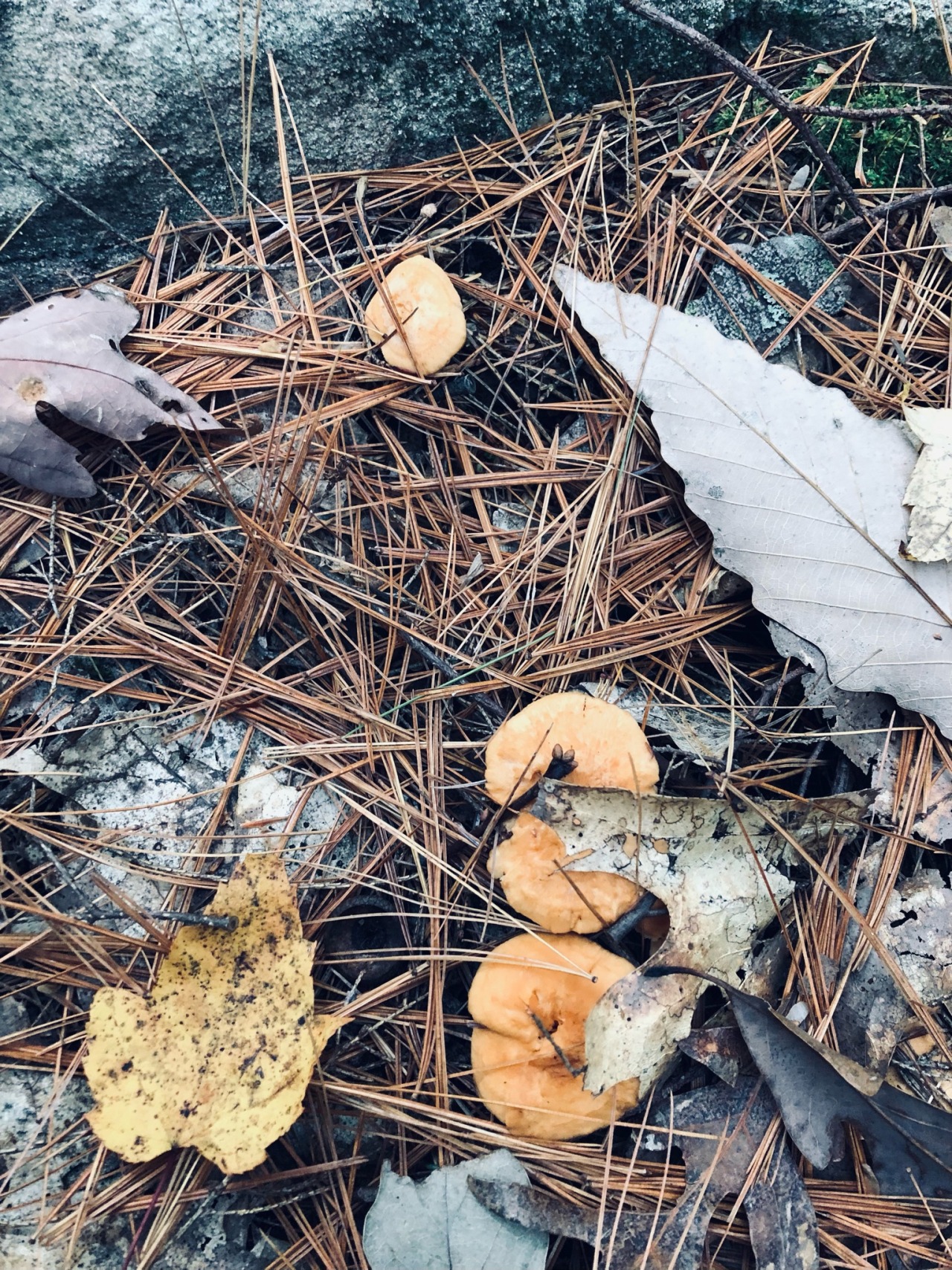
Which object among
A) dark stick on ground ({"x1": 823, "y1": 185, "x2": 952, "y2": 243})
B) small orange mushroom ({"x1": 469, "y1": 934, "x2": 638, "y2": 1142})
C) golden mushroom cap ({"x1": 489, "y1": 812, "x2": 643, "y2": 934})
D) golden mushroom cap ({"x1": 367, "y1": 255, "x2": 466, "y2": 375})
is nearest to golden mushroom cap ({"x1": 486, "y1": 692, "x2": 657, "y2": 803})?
golden mushroom cap ({"x1": 489, "y1": 812, "x2": 643, "y2": 934})

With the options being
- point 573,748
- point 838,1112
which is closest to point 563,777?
point 573,748

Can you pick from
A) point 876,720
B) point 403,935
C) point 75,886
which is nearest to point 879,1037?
point 876,720

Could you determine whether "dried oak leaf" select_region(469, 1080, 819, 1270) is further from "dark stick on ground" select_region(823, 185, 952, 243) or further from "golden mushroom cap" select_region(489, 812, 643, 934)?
"dark stick on ground" select_region(823, 185, 952, 243)

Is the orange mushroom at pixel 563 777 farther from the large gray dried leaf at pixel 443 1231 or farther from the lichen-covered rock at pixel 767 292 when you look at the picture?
the lichen-covered rock at pixel 767 292

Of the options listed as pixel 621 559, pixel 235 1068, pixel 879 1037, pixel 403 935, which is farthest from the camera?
pixel 621 559

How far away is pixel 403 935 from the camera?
6.12 ft

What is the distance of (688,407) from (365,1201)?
1.96 metres

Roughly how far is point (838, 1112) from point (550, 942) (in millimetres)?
679

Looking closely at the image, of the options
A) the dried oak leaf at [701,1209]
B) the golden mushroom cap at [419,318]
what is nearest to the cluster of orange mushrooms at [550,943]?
the dried oak leaf at [701,1209]

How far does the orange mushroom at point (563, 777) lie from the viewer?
1.78 m

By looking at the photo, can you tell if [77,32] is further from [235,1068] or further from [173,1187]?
[173,1187]

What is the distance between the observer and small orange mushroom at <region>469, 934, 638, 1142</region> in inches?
66.4

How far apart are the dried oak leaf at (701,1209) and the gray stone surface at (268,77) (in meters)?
2.52

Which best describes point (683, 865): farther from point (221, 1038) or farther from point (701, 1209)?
point (221, 1038)
